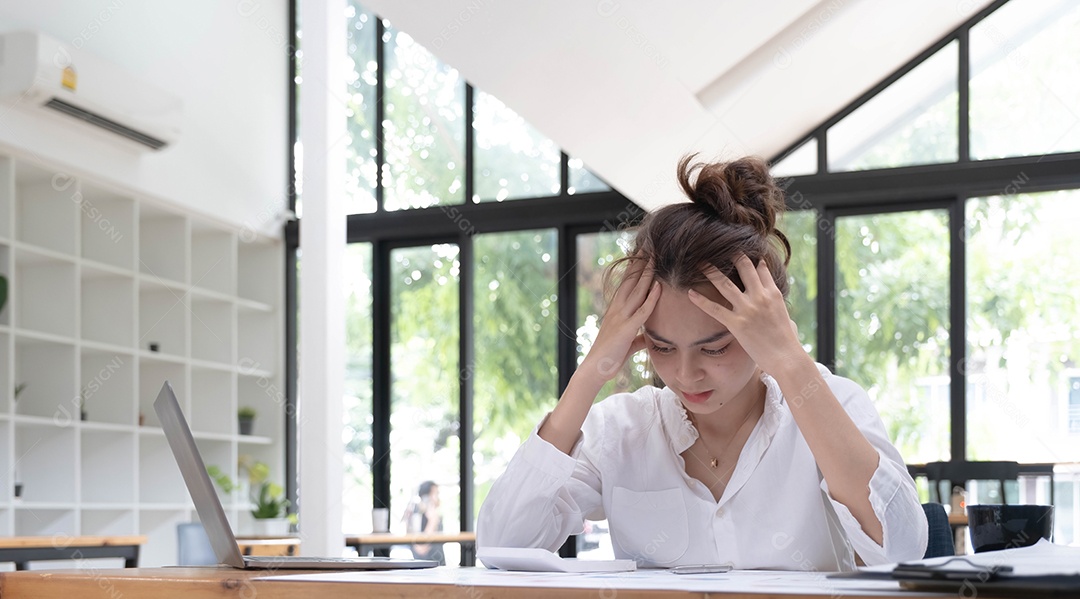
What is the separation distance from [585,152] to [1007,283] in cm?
246

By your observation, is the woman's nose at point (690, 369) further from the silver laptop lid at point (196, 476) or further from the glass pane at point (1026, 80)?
the glass pane at point (1026, 80)

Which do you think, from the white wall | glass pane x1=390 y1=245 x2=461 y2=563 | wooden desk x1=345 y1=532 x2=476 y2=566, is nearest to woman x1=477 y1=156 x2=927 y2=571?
wooden desk x1=345 y1=532 x2=476 y2=566

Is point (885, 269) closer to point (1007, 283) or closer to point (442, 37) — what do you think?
point (1007, 283)

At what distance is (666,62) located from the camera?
14.4 ft

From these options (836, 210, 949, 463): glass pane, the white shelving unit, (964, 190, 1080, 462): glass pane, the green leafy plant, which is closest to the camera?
the white shelving unit

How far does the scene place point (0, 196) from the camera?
4.78 metres

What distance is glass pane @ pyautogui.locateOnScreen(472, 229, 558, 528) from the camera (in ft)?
21.3

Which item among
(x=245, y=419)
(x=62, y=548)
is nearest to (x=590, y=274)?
(x=245, y=419)

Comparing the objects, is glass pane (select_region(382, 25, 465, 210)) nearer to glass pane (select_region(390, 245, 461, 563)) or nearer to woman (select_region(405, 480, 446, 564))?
glass pane (select_region(390, 245, 461, 563))

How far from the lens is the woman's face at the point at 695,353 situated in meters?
1.49

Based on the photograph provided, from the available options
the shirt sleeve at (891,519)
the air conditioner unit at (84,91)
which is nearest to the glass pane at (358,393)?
the air conditioner unit at (84,91)

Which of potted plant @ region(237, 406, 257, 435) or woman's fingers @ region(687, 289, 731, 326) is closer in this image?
woman's fingers @ region(687, 289, 731, 326)

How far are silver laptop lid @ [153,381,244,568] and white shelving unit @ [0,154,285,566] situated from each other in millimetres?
4009

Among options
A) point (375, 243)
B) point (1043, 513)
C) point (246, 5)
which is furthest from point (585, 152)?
point (1043, 513)
